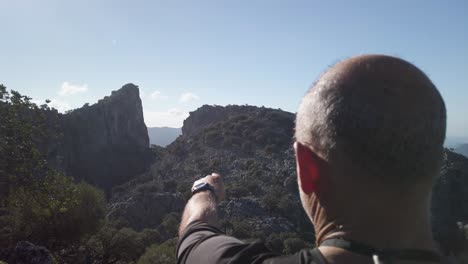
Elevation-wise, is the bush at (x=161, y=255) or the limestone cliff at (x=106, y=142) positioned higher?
the limestone cliff at (x=106, y=142)

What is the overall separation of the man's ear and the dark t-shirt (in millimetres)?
233

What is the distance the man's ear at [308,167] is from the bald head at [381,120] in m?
0.03

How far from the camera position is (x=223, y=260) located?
164 cm

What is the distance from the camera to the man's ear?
4.85 ft

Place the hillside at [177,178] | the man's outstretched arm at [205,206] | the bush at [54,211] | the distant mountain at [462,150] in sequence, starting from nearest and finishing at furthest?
the man's outstretched arm at [205,206] → the bush at [54,211] → the hillside at [177,178] → the distant mountain at [462,150]

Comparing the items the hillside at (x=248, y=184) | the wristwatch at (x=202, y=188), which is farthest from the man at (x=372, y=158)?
the hillside at (x=248, y=184)

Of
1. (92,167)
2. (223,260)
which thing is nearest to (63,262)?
(223,260)

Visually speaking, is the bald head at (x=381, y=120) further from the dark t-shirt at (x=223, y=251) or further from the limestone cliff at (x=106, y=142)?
the limestone cliff at (x=106, y=142)

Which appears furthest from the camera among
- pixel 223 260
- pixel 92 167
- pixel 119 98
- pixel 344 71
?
pixel 119 98

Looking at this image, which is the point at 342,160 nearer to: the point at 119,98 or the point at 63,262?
the point at 63,262

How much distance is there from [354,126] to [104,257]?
26107 millimetres

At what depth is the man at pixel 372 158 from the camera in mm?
1354

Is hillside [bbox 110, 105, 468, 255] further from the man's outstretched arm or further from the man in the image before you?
the man

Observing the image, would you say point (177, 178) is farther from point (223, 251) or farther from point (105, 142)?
point (223, 251)
